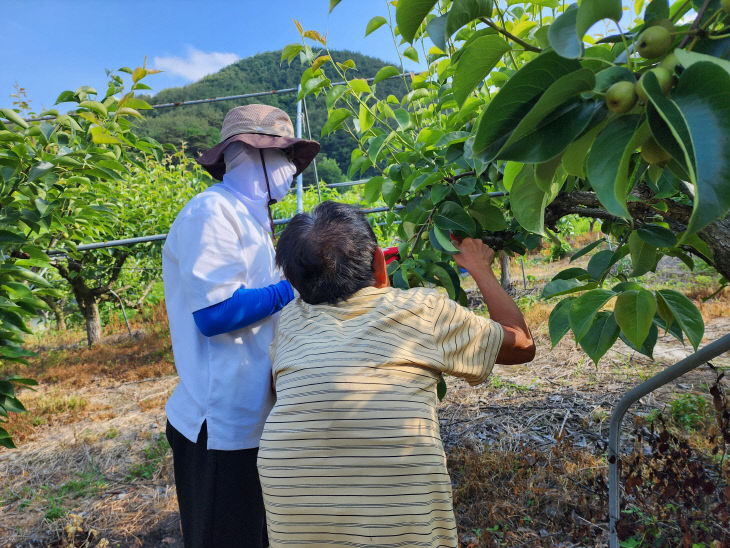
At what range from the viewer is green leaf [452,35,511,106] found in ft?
1.82

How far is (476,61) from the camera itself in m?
0.58

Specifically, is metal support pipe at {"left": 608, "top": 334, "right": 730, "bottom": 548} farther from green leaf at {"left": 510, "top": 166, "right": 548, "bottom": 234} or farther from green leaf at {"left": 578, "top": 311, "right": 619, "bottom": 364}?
green leaf at {"left": 510, "top": 166, "right": 548, "bottom": 234}

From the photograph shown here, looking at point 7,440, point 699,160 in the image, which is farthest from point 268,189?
point 699,160

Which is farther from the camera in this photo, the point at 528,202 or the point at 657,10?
the point at 528,202

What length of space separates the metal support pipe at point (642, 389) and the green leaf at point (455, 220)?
476 millimetres

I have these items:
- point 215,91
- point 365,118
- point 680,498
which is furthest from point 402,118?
point 215,91

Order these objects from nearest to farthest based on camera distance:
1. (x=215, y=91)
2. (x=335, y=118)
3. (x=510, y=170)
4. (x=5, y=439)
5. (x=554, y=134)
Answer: (x=554, y=134), (x=510, y=170), (x=335, y=118), (x=5, y=439), (x=215, y=91)

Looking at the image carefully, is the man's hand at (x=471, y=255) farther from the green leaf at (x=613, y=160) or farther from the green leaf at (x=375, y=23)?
the green leaf at (x=613, y=160)

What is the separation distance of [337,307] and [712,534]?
154cm

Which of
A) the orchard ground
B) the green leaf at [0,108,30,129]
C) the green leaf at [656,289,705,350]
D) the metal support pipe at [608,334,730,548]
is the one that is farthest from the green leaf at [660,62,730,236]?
the orchard ground

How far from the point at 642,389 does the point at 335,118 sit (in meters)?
0.94

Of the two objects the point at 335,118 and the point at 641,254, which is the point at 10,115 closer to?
the point at 335,118


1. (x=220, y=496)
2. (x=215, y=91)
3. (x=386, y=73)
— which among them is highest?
(x=215, y=91)

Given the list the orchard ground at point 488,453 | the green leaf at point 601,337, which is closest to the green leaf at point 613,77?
the green leaf at point 601,337
